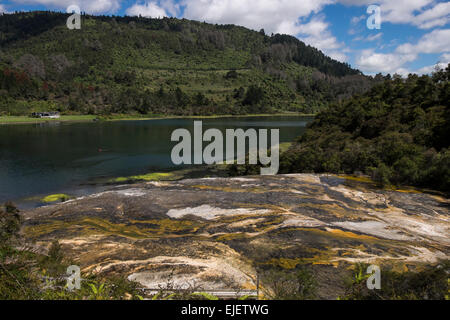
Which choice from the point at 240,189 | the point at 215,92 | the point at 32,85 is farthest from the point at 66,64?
the point at 240,189

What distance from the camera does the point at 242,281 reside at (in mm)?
8211

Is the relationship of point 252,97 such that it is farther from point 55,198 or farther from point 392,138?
point 55,198

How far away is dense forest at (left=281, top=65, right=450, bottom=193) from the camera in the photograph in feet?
69.5

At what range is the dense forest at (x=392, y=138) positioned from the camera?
69.5 ft

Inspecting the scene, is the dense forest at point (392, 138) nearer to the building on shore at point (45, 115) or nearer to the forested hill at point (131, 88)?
the building on shore at point (45, 115)

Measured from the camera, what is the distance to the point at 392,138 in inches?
1077

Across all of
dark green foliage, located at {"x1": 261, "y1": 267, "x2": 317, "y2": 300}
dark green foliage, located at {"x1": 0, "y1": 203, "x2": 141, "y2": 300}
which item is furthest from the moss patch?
Result: dark green foliage, located at {"x1": 261, "y1": 267, "x2": 317, "y2": 300}

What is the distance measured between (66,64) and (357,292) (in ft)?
655
